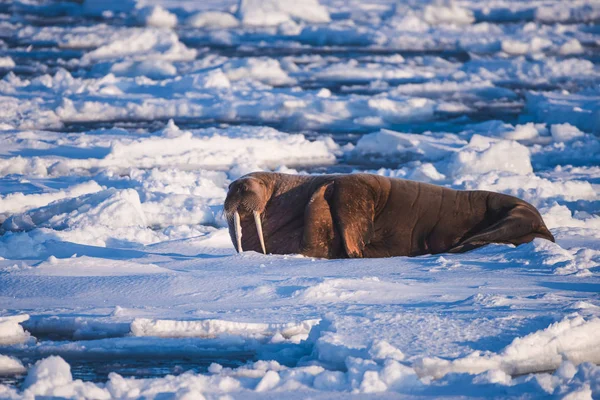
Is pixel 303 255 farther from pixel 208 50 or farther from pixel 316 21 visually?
pixel 316 21

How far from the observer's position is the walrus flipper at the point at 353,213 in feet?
18.3

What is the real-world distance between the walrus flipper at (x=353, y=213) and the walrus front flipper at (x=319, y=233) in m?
0.05

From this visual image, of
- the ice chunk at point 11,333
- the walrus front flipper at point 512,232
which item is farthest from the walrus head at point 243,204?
the ice chunk at point 11,333

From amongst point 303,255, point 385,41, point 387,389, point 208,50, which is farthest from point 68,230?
point 385,41

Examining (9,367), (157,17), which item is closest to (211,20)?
(157,17)

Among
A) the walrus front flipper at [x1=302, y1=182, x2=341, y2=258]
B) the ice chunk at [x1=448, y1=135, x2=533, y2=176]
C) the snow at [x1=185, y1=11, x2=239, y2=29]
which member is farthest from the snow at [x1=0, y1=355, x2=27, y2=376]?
the snow at [x1=185, y1=11, x2=239, y2=29]

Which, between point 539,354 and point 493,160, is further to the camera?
point 493,160

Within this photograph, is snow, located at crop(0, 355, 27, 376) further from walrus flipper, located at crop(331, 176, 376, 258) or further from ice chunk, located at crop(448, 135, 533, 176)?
ice chunk, located at crop(448, 135, 533, 176)

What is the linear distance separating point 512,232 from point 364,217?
932mm

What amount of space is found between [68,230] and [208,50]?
1795 centimetres

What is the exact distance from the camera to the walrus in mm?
5617

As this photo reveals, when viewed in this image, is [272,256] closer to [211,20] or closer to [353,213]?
[353,213]

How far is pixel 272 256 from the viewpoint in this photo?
5449mm

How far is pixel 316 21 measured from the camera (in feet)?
99.9
